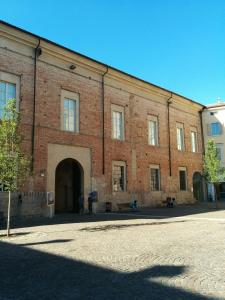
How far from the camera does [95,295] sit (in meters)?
5.06

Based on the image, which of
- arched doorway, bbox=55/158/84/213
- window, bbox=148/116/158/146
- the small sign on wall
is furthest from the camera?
window, bbox=148/116/158/146

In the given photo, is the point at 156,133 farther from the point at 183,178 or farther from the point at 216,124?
the point at 216,124

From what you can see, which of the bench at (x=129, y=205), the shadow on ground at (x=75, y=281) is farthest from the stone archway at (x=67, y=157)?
the shadow on ground at (x=75, y=281)

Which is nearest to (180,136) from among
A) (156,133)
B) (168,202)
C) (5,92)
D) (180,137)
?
(180,137)

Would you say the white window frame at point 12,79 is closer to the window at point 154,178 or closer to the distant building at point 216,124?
the window at point 154,178

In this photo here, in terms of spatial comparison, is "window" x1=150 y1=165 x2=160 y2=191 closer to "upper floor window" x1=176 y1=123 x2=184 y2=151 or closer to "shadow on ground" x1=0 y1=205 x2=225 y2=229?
"upper floor window" x1=176 y1=123 x2=184 y2=151

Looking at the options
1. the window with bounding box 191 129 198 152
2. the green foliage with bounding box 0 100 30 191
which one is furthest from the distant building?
the green foliage with bounding box 0 100 30 191

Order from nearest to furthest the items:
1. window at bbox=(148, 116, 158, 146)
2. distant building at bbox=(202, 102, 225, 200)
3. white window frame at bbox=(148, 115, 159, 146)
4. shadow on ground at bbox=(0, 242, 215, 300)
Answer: shadow on ground at bbox=(0, 242, 215, 300) < white window frame at bbox=(148, 115, 159, 146) < window at bbox=(148, 116, 158, 146) < distant building at bbox=(202, 102, 225, 200)

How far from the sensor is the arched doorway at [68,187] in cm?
2247

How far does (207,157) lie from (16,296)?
25.7 meters

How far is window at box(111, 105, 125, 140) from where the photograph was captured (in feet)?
80.5

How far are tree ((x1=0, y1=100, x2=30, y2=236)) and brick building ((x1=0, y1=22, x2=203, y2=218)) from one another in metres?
5.74

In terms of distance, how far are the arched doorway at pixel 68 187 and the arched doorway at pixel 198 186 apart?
14.8m

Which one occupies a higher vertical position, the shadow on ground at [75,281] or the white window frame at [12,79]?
the white window frame at [12,79]
